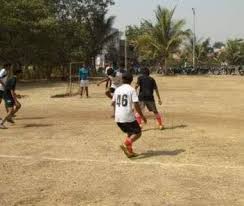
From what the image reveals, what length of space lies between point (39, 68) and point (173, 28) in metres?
16.1

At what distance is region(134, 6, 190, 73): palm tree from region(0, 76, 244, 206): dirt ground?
43.0m

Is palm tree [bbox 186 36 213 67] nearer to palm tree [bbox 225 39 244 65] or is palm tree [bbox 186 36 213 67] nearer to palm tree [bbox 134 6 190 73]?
palm tree [bbox 225 39 244 65]

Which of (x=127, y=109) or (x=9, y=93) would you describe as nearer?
(x=127, y=109)

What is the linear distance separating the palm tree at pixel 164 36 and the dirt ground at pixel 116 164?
43.0 m

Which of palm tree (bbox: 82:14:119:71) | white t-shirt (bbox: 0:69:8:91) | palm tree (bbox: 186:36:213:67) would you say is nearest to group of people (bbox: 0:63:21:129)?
white t-shirt (bbox: 0:69:8:91)

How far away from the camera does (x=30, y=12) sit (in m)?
40.7

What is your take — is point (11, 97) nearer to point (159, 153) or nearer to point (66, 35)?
point (159, 153)

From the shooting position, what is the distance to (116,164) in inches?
381

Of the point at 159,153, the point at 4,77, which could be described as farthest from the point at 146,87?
the point at 4,77

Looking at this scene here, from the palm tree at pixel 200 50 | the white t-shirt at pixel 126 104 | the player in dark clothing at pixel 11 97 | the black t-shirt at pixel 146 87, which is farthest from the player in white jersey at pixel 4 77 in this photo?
the palm tree at pixel 200 50

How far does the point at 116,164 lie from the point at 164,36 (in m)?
50.3

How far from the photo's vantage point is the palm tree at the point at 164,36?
59156mm

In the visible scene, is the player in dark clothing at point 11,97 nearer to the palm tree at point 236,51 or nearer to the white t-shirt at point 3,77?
the white t-shirt at point 3,77

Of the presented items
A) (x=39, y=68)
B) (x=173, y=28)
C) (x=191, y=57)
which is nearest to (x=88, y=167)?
(x=39, y=68)
